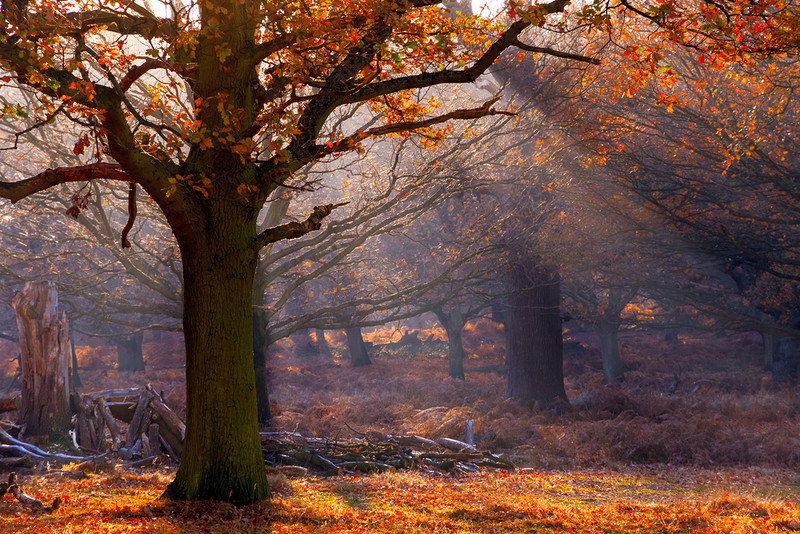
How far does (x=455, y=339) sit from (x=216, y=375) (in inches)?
957

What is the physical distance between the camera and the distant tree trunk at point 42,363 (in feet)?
43.8

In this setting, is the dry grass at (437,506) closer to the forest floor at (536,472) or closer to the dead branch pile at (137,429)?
the forest floor at (536,472)

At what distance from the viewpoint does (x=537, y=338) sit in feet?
66.6

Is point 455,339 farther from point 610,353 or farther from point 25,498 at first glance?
point 25,498

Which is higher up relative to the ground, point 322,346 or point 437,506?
point 322,346

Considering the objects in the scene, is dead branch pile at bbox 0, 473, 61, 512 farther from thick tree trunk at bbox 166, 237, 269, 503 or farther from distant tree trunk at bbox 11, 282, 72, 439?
distant tree trunk at bbox 11, 282, 72, 439

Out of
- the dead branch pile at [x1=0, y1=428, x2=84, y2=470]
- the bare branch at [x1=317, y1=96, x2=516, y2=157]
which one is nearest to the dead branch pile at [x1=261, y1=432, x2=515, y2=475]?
the dead branch pile at [x1=0, y1=428, x2=84, y2=470]

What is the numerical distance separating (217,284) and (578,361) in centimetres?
2684

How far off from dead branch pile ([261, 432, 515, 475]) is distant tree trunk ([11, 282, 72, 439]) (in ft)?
14.3

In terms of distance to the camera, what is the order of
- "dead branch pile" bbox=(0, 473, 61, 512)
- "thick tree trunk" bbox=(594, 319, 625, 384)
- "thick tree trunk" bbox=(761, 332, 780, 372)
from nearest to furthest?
"dead branch pile" bbox=(0, 473, 61, 512) < "thick tree trunk" bbox=(761, 332, 780, 372) < "thick tree trunk" bbox=(594, 319, 625, 384)

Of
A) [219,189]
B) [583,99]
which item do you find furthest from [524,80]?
[219,189]

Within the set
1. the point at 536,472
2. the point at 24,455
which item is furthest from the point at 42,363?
the point at 536,472

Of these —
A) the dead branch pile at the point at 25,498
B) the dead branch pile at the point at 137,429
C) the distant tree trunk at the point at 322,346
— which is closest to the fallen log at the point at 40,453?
the dead branch pile at the point at 137,429

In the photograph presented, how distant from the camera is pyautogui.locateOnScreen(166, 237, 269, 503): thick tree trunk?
24.9 ft
